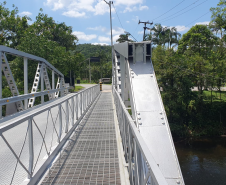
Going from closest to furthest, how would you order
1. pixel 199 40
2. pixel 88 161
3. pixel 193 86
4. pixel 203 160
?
pixel 88 161, pixel 203 160, pixel 193 86, pixel 199 40

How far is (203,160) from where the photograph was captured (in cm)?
1928

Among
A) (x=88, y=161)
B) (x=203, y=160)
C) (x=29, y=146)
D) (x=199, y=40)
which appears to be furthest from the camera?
(x=199, y=40)

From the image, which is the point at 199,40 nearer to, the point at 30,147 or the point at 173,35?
the point at 173,35

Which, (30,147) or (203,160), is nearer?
(30,147)

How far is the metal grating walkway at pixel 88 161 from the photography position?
12.4 feet

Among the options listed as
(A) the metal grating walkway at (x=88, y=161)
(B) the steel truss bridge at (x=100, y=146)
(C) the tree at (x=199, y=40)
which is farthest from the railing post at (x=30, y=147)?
(C) the tree at (x=199, y=40)

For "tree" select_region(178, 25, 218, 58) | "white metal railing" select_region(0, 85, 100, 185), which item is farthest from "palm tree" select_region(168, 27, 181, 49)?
"white metal railing" select_region(0, 85, 100, 185)

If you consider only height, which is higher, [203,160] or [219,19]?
[219,19]

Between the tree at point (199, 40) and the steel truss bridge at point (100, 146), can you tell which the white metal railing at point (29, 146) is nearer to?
the steel truss bridge at point (100, 146)

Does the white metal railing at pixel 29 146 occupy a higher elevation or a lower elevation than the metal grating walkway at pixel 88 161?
higher

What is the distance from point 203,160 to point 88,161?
17583 millimetres

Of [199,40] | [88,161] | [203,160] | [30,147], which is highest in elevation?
[199,40]

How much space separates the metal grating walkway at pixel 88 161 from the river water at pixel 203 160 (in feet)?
39.9

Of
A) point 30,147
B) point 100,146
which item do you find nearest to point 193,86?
point 100,146
